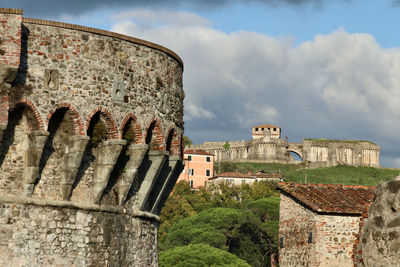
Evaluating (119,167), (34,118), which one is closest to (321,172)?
(119,167)

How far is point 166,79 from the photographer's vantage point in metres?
17.4

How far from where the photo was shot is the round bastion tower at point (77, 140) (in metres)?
14.2

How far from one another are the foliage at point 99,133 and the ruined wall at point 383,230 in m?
7.77

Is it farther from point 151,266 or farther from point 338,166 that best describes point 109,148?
point 338,166

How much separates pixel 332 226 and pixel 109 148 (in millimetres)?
9186

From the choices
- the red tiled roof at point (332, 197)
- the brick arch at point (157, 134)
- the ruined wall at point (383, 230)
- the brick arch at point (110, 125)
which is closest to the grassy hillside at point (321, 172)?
the red tiled roof at point (332, 197)

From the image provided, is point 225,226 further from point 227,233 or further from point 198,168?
point 198,168

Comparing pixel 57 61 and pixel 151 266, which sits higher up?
pixel 57 61

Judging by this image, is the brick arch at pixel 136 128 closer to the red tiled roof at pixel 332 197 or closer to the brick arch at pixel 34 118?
the brick arch at pixel 34 118

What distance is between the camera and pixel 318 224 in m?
22.0

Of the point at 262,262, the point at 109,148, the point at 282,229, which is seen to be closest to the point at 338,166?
the point at 262,262

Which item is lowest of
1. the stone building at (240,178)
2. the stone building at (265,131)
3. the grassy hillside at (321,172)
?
the stone building at (240,178)

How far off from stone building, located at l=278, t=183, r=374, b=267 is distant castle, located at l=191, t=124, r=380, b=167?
Answer: 135616mm

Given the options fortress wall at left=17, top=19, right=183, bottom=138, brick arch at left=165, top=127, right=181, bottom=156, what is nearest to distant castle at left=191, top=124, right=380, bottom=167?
brick arch at left=165, top=127, right=181, bottom=156
